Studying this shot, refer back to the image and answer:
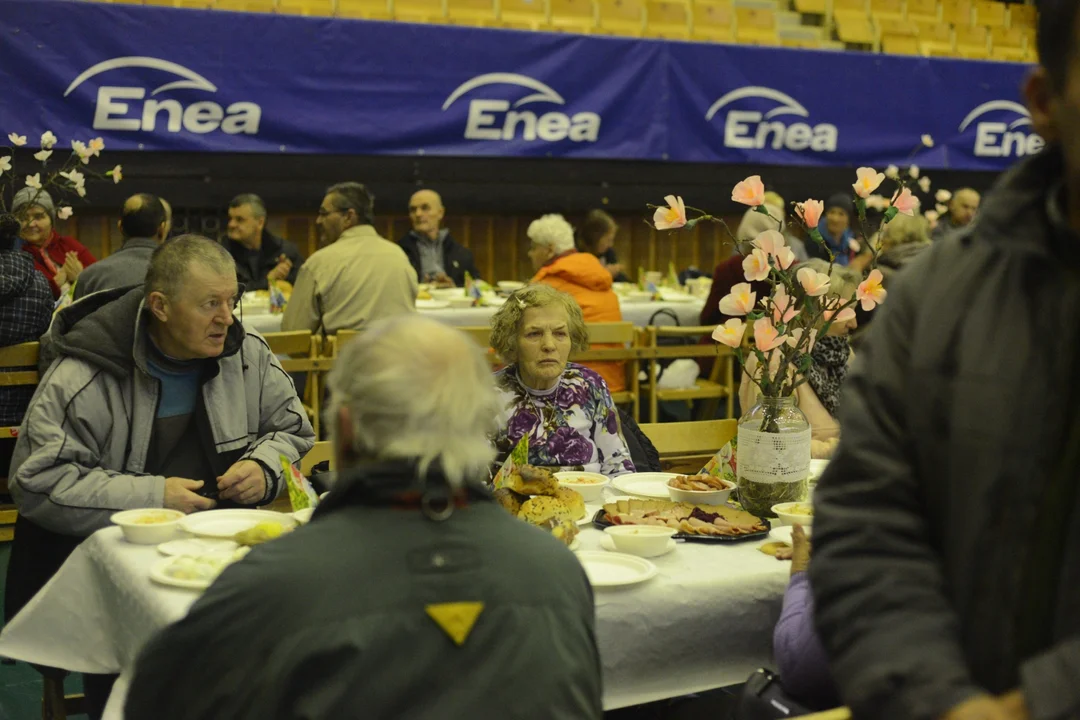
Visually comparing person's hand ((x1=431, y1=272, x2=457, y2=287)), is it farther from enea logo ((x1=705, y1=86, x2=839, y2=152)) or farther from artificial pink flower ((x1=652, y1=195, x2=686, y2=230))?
artificial pink flower ((x1=652, y1=195, x2=686, y2=230))

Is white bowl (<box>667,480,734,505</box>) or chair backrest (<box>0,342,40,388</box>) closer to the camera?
white bowl (<box>667,480,734,505</box>)

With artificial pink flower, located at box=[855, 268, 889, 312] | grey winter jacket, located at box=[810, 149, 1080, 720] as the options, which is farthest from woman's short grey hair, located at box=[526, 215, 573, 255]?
grey winter jacket, located at box=[810, 149, 1080, 720]

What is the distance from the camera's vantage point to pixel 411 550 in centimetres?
144

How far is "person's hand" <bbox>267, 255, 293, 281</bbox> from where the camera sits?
322 inches

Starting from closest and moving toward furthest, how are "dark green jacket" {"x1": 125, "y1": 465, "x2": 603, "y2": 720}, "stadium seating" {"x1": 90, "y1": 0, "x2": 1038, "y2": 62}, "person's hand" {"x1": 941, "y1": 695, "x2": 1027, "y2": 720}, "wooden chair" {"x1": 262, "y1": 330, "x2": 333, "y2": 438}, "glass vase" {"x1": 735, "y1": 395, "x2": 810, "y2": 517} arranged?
1. "person's hand" {"x1": 941, "y1": 695, "x2": 1027, "y2": 720}
2. "dark green jacket" {"x1": 125, "y1": 465, "x2": 603, "y2": 720}
3. "glass vase" {"x1": 735, "y1": 395, "x2": 810, "y2": 517}
4. "wooden chair" {"x1": 262, "y1": 330, "x2": 333, "y2": 438}
5. "stadium seating" {"x1": 90, "y1": 0, "x2": 1038, "y2": 62}

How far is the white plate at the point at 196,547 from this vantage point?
2.52 meters

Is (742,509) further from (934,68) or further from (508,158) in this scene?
(934,68)

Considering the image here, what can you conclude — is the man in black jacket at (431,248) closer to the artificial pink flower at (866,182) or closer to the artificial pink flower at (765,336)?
the artificial pink flower at (866,182)

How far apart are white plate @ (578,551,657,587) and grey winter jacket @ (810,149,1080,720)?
3.92 feet

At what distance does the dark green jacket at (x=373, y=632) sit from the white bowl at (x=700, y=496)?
4.90ft

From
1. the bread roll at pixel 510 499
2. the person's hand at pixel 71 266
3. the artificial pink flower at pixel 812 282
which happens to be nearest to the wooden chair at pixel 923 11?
the person's hand at pixel 71 266

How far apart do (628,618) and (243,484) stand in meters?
1.14

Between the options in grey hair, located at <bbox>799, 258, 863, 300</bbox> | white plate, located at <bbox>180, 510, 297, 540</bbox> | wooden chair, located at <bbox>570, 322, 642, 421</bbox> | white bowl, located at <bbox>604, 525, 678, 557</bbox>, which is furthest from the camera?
wooden chair, located at <bbox>570, 322, 642, 421</bbox>

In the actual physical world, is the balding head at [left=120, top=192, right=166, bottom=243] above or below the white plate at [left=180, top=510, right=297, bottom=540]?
above
